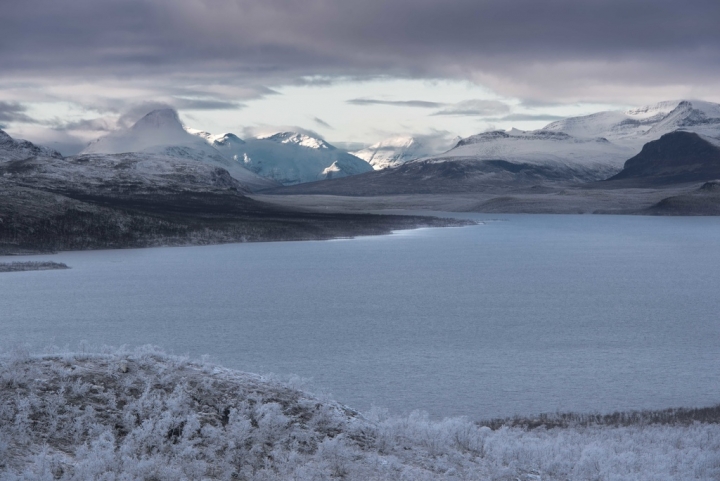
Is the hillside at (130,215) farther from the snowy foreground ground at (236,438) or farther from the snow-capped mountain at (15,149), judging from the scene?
the snowy foreground ground at (236,438)

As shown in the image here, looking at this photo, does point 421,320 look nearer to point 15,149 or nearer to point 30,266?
point 30,266

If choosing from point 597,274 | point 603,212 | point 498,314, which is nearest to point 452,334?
point 498,314

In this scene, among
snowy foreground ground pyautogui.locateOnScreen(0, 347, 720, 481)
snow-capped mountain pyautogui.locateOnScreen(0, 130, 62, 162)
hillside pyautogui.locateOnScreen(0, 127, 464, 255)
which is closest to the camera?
snowy foreground ground pyautogui.locateOnScreen(0, 347, 720, 481)

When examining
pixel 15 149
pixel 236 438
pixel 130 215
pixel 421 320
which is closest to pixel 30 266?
pixel 130 215

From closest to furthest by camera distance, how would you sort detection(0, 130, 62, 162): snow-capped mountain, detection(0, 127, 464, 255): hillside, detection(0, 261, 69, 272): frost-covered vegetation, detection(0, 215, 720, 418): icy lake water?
detection(0, 215, 720, 418): icy lake water, detection(0, 261, 69, 272): frost-covered vegetation, detection(0, 127, 464, 255): hillside, detection(0, 130, 62, 162): snow-capped mountain

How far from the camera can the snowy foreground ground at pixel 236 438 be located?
1327 centimetres

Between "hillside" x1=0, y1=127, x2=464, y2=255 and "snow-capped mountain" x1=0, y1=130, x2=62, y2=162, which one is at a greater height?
"snow-capped mountain" x1=0, y1=130, x2=62, y2=162

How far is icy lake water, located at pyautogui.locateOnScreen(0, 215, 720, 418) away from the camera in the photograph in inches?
920

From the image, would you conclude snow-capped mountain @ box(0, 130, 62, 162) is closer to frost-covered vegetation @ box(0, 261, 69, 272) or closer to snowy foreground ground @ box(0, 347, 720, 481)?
frost-covered vegetation @ box(0, 261, 69, 272)

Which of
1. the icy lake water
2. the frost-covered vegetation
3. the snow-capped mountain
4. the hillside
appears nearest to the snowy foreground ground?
the icy lake water

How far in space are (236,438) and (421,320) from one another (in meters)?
21.7

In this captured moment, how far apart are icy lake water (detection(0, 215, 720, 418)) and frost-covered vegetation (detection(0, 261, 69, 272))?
181cm

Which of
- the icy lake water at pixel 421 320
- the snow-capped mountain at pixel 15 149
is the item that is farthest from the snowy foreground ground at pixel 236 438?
the snow-capped mountain at pixel 15 149

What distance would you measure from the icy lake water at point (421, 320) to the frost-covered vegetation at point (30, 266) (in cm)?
181
